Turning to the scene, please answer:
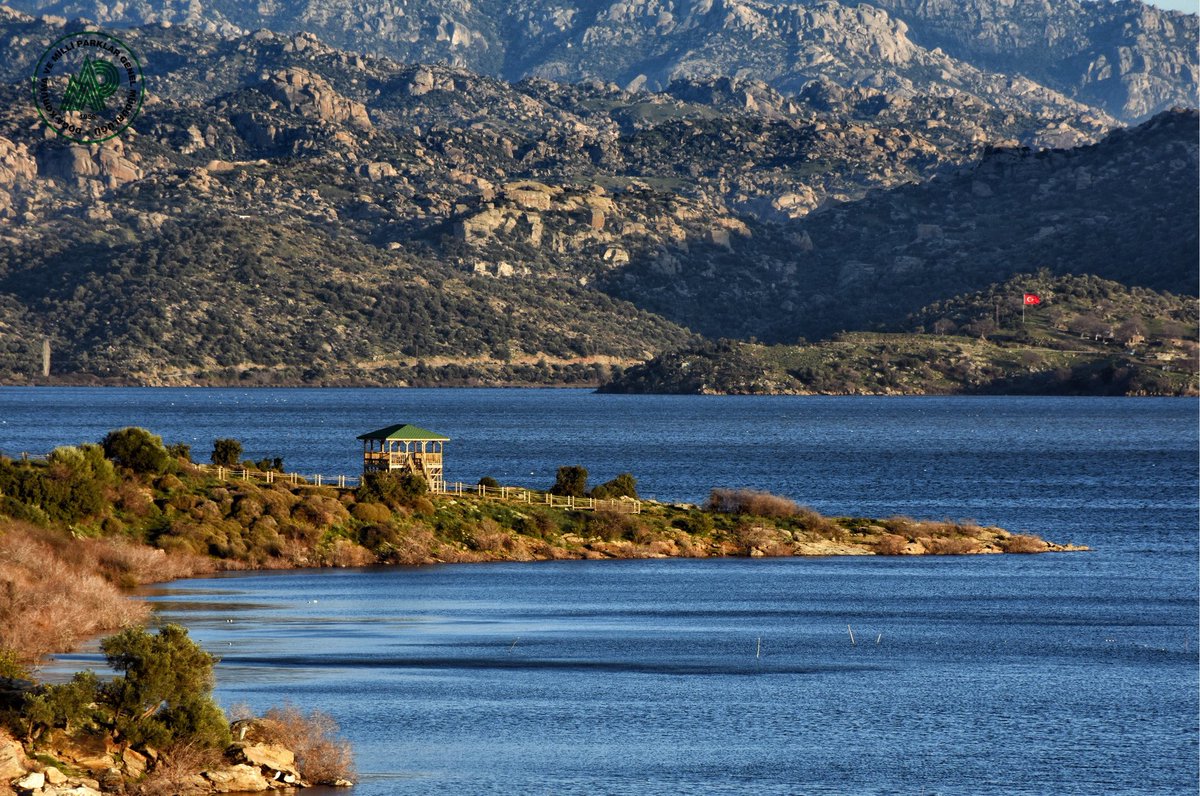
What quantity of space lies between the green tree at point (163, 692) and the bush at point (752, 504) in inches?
2237

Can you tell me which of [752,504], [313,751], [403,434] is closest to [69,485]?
[403,434]

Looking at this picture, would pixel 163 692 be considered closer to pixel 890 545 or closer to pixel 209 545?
pixel 209 545

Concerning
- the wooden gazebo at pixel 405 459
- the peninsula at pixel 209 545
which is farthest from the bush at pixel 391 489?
the wooden gazebo at pixel 405 459

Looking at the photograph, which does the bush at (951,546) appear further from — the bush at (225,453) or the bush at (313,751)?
the bush at (313,751)

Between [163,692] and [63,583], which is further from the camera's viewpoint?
[63,583]

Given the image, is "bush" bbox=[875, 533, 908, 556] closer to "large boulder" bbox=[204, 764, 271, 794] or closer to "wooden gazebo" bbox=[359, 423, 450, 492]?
"wooden gazebo" bbox=[359, 423, 450, 492]

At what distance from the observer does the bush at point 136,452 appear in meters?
78.8

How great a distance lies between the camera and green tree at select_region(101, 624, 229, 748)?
32.9 m

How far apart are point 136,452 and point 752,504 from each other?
96.9ft

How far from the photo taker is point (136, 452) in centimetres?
7912

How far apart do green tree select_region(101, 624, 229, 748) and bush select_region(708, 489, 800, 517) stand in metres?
56.8

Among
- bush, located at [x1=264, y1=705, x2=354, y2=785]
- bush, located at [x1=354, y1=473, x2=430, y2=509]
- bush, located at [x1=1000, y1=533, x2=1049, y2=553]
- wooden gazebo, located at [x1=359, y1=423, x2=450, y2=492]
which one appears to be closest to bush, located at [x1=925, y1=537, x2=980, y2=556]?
bush, located at [x1=1000, y1=533, x2=1049, y2=553]

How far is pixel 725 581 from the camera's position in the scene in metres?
74.0

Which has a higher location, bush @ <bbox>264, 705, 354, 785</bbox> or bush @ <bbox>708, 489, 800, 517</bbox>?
bush @ <bbox>264, 705, 354, 785</bbox>
